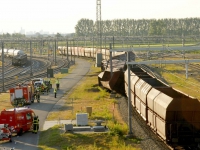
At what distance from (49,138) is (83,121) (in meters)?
3.50

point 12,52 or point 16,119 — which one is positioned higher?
point 12,52

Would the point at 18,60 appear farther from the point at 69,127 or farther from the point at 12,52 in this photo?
the point at 69,127

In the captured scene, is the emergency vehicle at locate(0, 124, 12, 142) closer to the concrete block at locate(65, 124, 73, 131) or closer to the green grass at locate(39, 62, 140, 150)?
the green grass at locate(39, 62, 140, 150)

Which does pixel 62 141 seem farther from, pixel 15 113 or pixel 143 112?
pixel 143 112

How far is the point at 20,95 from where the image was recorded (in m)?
36.8

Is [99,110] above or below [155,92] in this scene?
below

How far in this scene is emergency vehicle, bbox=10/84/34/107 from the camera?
1435 inches

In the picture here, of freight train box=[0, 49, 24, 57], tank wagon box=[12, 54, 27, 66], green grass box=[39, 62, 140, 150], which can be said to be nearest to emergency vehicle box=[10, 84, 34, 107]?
green grass box=[39, 62, 140, 150]

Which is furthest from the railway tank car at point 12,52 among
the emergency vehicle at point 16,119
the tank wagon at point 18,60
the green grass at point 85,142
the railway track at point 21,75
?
the green grass at point 85,142

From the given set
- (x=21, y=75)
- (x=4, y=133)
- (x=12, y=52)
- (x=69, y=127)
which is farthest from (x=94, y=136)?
(x=12, y=52)

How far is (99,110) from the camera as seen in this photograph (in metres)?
33.2

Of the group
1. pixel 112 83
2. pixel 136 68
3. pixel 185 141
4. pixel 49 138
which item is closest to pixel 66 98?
pixel 112 83

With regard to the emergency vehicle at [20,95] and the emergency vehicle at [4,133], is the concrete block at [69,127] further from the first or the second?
the emergency vehicle at [20,95]

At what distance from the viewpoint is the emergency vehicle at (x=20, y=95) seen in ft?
120
